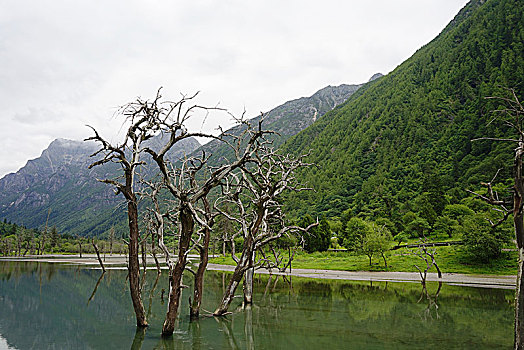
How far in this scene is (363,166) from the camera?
12288 centimetres

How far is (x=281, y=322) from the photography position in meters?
15.7

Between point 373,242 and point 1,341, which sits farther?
point 373,242

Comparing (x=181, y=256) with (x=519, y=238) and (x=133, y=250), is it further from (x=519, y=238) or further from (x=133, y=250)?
(x=519, y=238)

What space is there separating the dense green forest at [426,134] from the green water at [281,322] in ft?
166

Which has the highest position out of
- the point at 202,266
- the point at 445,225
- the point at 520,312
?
the point at 445,225

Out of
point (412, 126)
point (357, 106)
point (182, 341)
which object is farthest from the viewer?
point (357, 106)

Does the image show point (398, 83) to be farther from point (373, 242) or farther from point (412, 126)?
point (373, 242)

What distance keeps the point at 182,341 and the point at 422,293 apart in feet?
64.1

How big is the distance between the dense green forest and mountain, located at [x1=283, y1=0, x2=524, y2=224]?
31 cm

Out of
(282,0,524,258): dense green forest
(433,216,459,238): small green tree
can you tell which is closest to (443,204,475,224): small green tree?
(433,216,459,238): small green tree

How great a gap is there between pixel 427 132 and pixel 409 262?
81545 millimetres

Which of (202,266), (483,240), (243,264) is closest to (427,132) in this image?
(483,240)

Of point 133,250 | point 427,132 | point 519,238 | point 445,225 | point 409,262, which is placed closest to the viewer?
point 519,238

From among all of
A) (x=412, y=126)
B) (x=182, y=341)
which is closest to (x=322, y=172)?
(x=412, y=126)
